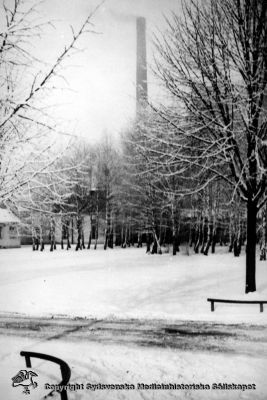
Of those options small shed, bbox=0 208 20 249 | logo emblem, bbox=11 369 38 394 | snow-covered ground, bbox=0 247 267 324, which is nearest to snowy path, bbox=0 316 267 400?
logo emblem, bbox=11 369 38 394

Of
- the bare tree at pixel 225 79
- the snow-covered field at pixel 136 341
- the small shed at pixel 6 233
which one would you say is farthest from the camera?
the small shed at pixel 6 233

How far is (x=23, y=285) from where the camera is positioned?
55.0 ft

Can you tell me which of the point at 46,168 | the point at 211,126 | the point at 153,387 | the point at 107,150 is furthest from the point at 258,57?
the point at 107,150

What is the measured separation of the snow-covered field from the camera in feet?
19.9

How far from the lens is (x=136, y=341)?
324 inches

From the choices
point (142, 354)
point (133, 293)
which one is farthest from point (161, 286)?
point (142, 354)

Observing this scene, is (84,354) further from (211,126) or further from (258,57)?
(258,57)

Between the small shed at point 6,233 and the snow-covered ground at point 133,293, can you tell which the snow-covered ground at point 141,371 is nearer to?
the snow-covered ground at point 133,293

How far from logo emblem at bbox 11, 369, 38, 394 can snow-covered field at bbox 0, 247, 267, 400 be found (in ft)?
0.33

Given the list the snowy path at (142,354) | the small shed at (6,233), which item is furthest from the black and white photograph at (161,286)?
the small shed at (6,233)

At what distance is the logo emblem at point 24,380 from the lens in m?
5.86

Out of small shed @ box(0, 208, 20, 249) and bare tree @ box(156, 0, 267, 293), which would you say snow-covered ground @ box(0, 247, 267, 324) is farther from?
small shed @ box(0, 208, 20, 249)

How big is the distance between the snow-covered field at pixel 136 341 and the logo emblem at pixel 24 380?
101 mm

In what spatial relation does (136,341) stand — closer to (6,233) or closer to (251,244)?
(251,244)
